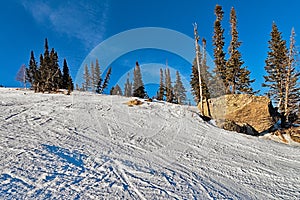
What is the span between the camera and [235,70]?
20453mm

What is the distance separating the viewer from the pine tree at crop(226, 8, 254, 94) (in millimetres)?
20406

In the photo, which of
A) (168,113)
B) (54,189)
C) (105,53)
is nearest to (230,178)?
(54,189)

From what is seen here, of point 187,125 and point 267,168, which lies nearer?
point 267,168

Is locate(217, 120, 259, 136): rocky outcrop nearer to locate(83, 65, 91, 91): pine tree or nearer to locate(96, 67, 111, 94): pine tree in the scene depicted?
locate(96, 67, 111, 94): pine tree

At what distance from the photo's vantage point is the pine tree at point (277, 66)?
19953mm

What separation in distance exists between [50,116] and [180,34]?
12.1m

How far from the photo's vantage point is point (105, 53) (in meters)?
15.6

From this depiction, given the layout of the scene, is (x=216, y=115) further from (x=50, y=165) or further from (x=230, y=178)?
(x=50, y=165)

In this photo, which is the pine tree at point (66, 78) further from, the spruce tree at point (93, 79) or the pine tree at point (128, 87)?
the pine tree at point (128, 87)

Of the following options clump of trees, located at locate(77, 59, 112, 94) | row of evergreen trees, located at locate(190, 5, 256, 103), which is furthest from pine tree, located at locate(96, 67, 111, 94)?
row of evergreen trees, located at locate(190, 5, 256, 103)

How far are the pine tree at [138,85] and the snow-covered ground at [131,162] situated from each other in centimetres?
3221

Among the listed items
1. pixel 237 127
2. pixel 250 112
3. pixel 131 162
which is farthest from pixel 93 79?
pixel 131 162

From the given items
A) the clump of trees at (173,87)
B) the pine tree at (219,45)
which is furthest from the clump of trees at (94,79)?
the pine tree at (219,45)

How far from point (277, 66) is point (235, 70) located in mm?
4515
